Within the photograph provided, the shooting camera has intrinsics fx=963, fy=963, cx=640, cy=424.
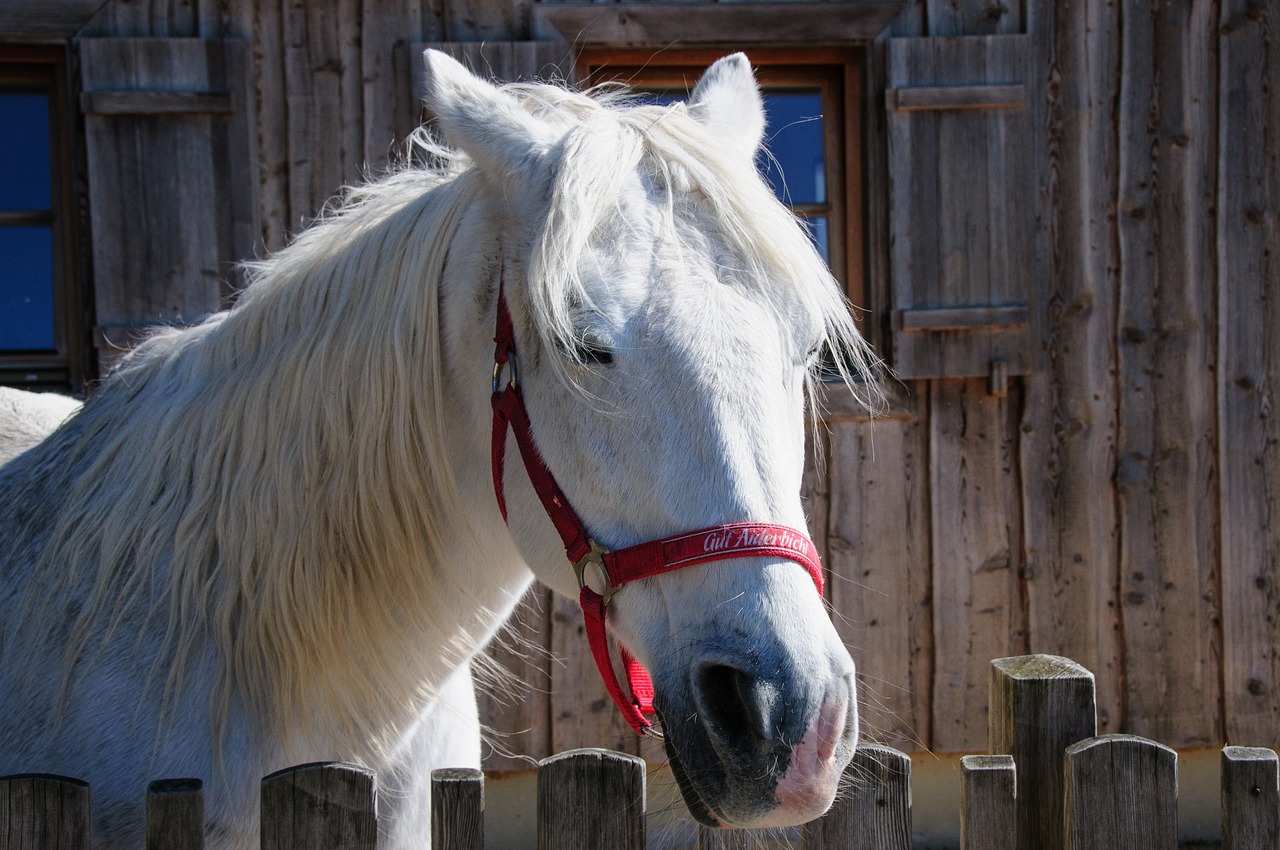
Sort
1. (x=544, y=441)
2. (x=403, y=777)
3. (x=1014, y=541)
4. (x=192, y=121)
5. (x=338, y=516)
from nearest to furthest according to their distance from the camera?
Answer: (x=544, y=441)
(x=338, y=516)
(x=403, y=777)
(x=192, y=121)
(x=1014, y=541)

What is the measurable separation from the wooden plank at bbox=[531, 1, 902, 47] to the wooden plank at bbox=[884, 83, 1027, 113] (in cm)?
29

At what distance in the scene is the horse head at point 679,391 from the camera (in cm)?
107

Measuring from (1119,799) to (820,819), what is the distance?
0.39 metres

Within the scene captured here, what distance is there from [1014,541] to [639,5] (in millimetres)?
2376

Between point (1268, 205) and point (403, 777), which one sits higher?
point (1268, 205)

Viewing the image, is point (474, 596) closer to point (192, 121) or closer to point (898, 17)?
point (192, 121)

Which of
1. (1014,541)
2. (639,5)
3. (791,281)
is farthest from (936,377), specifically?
(791,281)

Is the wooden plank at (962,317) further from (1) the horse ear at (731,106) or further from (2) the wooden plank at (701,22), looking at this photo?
(1) the horse ear at (731,106)

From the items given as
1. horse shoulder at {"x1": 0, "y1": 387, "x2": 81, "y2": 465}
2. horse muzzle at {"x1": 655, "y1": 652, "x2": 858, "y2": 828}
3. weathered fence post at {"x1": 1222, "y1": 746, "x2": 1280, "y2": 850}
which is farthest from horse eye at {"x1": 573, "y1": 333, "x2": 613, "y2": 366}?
horse shoulder at {"x1": 0, "y1": 387, "x2": 81, "y2": 465}

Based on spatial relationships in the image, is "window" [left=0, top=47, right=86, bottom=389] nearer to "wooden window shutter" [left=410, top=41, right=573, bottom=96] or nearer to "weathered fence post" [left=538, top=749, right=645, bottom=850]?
"wooden window shutter" [left=410, top=41, right=573, bottom=96]

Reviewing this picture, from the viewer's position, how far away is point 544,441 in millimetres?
1291

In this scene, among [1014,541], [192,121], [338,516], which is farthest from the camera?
[1014,541]

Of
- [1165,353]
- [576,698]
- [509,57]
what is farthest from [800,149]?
[576,698]

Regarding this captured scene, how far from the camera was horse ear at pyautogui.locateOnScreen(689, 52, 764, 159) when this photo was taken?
1.60 meters
